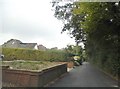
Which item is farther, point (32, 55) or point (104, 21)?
point (32, 55)

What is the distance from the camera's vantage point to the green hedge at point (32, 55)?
135 ft

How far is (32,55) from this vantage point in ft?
145

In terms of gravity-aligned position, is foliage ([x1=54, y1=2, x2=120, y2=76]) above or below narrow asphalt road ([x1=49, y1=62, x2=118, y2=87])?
above

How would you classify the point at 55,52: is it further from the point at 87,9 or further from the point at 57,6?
the point at 87,9

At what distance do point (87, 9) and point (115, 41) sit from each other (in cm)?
757

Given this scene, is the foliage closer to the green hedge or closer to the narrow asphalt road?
the narrow asphalt road

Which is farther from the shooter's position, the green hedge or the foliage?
the green hedge

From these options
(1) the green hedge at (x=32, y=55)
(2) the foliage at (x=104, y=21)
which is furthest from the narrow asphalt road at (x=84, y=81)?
(1) the green hedge at (x=32, y=55)

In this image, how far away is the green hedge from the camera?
41206 mm

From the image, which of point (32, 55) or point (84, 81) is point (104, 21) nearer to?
point (84, 81)

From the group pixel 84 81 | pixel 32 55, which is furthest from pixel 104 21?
pixel 32 55

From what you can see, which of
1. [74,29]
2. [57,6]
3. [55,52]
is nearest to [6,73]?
[57,6]

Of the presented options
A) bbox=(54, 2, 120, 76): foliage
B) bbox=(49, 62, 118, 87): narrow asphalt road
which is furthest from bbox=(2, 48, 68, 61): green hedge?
bbox=(49, 62, 118, 87): narrow asphalt road

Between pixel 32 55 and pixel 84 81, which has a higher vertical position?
pixel 32 55
